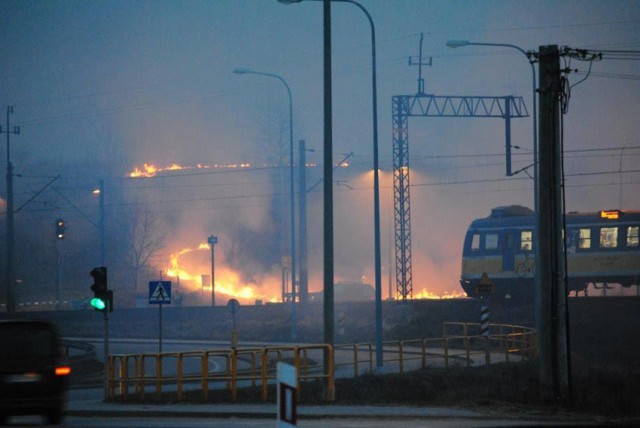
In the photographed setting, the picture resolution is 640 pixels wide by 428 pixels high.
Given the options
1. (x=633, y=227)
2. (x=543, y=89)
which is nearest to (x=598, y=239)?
(x=633, y=227)

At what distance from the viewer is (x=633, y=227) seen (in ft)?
158

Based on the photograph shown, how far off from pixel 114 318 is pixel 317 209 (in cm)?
3990

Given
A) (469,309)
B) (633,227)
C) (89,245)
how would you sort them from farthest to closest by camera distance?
1. (89,245)
2. (469,309)
3. (633,227)

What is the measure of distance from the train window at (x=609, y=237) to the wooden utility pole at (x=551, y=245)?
28.5 m

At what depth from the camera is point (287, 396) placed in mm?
9398

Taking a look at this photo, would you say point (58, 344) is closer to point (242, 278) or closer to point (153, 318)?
point (153, 318)

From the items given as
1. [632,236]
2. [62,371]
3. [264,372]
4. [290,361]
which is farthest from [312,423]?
[632,236]

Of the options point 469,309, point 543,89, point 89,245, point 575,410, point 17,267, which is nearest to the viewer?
point 575,410

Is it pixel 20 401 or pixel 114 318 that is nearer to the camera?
pixel 20 401

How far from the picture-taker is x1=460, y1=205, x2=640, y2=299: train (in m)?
48.3

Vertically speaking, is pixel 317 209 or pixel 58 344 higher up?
pixel 317 209

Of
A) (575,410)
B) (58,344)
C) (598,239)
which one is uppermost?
(598,239)

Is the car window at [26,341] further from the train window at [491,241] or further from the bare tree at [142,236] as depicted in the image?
the bare tree at [142,236]

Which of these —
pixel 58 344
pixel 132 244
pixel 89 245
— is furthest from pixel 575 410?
pixel 89 245
